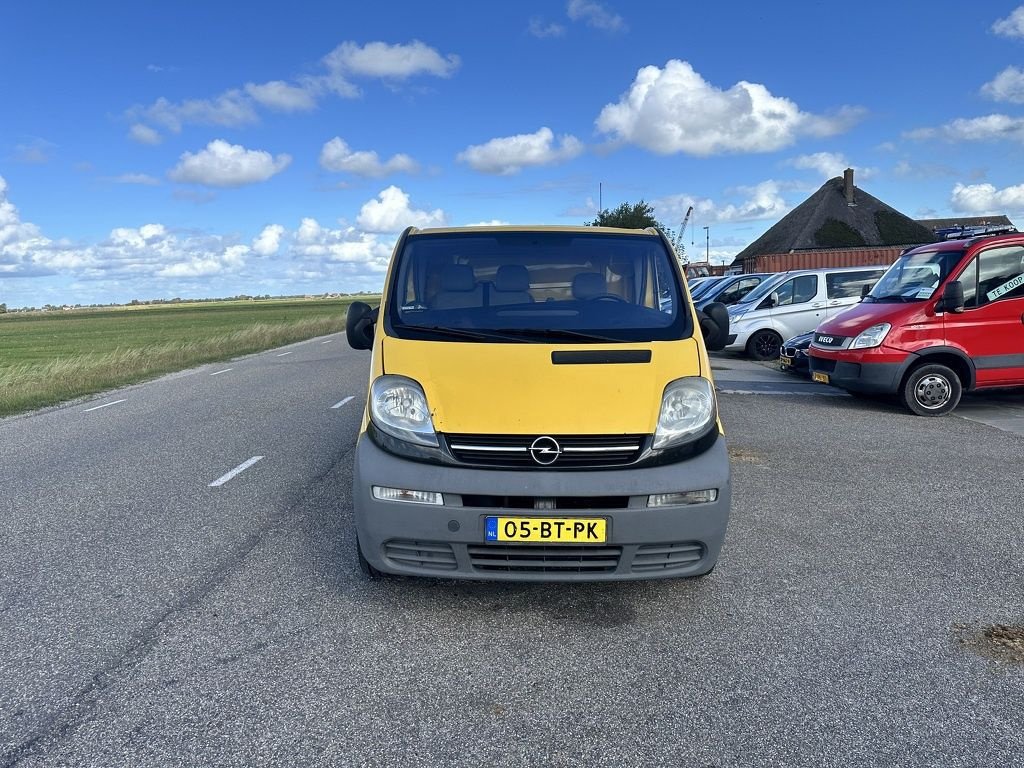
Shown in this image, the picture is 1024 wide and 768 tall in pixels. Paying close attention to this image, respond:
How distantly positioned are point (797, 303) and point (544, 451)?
1397cm

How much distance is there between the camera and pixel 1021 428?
27.5ft

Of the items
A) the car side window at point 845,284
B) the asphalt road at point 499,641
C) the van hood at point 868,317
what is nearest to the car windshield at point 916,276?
the van hood at point 868,317

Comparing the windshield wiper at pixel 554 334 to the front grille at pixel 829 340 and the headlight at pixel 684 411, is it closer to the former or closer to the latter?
the headlight at pixel 684 411

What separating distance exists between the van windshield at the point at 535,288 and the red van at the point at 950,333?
216 inches

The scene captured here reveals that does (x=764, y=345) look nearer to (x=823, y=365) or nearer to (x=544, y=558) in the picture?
(x=823, y=365)

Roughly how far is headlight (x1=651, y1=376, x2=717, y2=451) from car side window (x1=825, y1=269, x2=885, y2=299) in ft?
44.2

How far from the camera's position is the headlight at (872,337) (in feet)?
29.6

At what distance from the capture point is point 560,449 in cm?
344

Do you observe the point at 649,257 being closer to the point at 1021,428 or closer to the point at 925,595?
the point at 925,595

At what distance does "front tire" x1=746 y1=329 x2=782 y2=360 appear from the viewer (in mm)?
16219

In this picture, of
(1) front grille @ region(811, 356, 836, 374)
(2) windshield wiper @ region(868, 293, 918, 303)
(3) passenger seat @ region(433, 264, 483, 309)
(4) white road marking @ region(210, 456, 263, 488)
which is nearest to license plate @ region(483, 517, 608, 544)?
(3) passenger seat @ region(433, 264, 483, 309)

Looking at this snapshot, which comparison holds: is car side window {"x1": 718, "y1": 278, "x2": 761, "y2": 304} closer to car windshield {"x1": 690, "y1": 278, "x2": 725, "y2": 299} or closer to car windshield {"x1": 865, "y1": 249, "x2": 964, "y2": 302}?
car windshield {"x1": 690, "y1": 278, "x2": 725, "y2": 299}

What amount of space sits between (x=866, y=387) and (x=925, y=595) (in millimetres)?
5843

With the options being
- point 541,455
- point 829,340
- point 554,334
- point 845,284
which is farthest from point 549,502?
point 845,284
